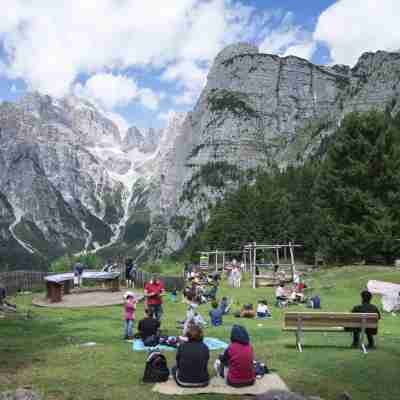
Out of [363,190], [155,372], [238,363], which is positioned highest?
[363,190]

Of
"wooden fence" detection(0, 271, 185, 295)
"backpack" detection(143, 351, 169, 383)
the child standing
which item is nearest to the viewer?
"backpack" detection(143, 351, 169, 383)

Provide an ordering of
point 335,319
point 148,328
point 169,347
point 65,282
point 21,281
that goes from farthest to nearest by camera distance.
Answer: point 21,281 < point 65,282 < point 148,328 < point 169,347 < point 335,319

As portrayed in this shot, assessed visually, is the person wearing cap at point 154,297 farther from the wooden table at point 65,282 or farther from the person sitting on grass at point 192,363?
the wooden table at point 65,282

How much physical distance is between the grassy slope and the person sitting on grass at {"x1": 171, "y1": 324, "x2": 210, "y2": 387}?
1.88 feet

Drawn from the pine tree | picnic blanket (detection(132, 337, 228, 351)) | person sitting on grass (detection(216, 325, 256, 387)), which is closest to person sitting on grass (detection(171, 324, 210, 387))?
person sitting on grass (detection(216, 325, 256, 387))

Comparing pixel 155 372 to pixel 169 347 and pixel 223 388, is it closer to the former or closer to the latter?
pixel 223 388

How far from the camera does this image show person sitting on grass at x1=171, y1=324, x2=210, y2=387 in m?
8.84

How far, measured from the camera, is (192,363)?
29.2ft

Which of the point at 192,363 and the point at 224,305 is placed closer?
the point at 192,363

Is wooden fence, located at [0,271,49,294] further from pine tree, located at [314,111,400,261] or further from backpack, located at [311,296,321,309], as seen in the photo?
pine tree, located at [314,111,400,261]

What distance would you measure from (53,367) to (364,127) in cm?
4030

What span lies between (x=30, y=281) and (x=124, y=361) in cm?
2552

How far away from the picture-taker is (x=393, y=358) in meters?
11.1

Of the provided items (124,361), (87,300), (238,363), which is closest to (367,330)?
(238,363)
